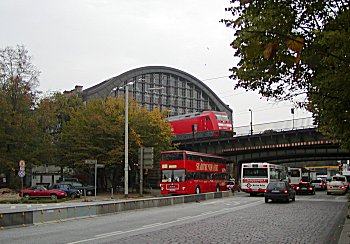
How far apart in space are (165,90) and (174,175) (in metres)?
72.2

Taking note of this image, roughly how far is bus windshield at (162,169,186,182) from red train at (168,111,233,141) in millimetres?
21253

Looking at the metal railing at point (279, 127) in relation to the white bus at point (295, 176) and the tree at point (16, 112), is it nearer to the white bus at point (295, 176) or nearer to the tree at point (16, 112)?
the white bus at point (295, 176)

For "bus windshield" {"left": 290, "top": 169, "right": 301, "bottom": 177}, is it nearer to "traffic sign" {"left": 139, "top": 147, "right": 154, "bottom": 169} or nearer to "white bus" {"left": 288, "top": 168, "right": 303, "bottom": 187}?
"white bus" {"left": 288, "top": 168, "right": 303, "bottom": 187}

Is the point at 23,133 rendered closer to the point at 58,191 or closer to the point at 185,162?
the point at 58,191

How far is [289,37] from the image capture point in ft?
22.6

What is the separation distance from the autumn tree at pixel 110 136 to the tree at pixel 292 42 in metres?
42.5

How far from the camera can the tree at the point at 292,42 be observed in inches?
271

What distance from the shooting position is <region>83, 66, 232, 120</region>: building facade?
10006cm

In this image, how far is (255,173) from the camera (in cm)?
4369

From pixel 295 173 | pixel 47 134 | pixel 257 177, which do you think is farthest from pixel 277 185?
pixel 47 134

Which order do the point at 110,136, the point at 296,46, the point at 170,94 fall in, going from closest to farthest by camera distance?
1. the point at 296,46
2. the point at 110,136
3. the point at 170,94

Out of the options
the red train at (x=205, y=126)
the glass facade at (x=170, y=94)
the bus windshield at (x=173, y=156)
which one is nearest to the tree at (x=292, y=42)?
the bus windshield at (x=173, y=156)

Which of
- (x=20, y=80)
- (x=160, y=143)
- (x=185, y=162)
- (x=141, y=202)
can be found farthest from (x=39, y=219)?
(x=20, y=80)

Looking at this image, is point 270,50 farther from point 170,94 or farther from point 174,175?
point 170,94
